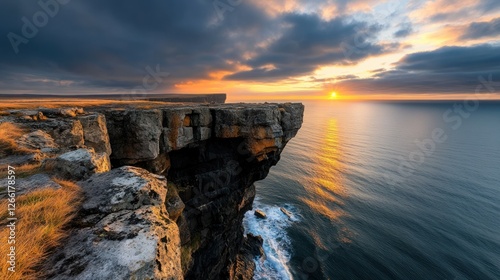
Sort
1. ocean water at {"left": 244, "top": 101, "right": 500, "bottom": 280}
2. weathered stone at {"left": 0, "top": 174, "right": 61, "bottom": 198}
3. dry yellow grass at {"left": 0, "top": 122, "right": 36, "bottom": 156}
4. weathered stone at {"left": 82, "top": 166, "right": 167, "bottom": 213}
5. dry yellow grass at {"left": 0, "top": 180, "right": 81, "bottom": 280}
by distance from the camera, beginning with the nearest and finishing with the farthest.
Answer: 1. dry yellow grass at {"left": 0, "top": 180, "right": 81, "bottom": 280}
2. weathered stone at {"left": 82, "top": 166, "right": 167, "bottom": 213}
3. weathered stone at {"left": 0, "top": 174, "right": 61, "bottom": 198}
4. dry yellow grass at {"left": 0, "top": 122, "right": 36, "bottom": 156}
5. ocean water at {"left": 244, "top": 101, "right": 500, "bottom": 280}

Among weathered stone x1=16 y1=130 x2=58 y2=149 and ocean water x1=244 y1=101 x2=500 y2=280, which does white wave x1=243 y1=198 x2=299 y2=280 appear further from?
weathered stone x1=16 y1=130 x2=58 y2=149

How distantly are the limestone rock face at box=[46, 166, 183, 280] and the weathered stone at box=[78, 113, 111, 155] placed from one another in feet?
24.8

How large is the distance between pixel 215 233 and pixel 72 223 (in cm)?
1979

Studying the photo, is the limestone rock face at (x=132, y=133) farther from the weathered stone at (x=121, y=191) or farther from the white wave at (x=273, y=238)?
the white wave at (x=273, y=238)

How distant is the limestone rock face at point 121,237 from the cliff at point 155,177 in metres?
0.01

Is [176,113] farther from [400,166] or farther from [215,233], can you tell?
[400,166]

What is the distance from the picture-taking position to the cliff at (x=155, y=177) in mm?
3133

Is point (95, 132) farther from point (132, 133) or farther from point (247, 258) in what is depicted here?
point (247, 258)

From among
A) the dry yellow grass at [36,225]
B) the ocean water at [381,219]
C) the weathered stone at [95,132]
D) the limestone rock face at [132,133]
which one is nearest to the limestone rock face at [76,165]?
Result: the dry yellow grass at [36,225]

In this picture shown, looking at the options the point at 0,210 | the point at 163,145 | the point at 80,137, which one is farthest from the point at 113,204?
the point at 163,145

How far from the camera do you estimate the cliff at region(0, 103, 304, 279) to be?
3.13 meters

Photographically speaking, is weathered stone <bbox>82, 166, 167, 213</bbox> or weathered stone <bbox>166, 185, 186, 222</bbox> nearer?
weathered stone <bbox>82, 166, 167, 213</bbox>

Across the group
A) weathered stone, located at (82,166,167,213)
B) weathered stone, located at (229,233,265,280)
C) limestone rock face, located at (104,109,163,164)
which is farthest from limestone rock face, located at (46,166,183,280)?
weathered stone, located at (229,233,265,280)

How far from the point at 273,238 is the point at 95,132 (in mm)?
32440
